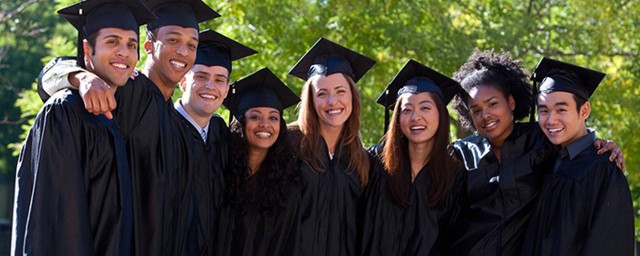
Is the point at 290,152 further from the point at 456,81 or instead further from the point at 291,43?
the point at 291,43

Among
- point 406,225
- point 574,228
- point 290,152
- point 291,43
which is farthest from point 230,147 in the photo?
point 291,43

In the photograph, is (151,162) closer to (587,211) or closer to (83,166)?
(83,166)

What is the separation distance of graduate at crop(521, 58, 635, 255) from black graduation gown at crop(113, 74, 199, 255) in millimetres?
2150

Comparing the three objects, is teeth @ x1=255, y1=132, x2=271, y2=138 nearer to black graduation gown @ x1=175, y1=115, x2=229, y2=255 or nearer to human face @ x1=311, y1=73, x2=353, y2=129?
black graduation gown @ x1=175, y1=115, x2=229, y2=255

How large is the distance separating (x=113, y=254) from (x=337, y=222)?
1.69 m

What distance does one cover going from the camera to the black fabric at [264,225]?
5422 mm

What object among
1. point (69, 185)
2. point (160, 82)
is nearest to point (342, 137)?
point (160, 82)

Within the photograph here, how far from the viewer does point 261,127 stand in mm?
5547

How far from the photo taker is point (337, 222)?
218 inches

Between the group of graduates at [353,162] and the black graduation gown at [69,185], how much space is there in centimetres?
30

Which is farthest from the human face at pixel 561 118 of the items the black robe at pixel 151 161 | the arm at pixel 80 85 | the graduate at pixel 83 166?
the arm at pixel 80 85

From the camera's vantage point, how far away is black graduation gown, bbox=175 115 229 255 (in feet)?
16.8

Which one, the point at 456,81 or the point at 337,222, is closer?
the point at 337,222

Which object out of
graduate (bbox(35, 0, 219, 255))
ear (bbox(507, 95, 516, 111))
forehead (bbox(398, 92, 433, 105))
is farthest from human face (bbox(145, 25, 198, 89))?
ear (bbox(507, 95, 516, 111))
